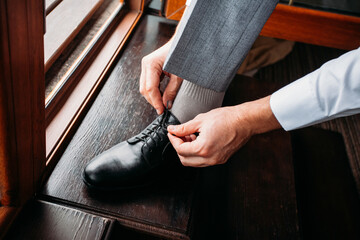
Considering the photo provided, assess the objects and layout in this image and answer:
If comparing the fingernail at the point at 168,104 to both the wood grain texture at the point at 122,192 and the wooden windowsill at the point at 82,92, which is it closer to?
the wood grain texture at the point at 122,192

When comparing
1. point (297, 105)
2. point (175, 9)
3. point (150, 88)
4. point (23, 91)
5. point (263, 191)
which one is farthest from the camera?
point (175, 9)

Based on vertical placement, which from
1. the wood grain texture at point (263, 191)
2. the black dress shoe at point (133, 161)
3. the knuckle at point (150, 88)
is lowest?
the wood grain texture at point (263, 191)

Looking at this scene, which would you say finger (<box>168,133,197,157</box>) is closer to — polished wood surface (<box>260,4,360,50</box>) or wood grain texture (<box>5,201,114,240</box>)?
wood grain texture (<box>5,201,114,240</box>)

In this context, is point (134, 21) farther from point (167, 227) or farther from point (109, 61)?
point (167, 227)

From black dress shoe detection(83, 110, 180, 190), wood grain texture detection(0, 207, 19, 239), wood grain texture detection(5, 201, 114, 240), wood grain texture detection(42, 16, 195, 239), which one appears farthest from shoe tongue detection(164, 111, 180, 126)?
wood grain texture detection(0, 207, 19, 239)

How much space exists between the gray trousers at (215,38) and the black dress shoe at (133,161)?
124 mm

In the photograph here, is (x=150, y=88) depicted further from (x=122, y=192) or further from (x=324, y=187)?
(x=324, y=187)

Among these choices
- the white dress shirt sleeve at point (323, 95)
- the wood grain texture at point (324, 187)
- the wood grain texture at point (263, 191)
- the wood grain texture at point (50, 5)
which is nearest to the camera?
the white dress shirt sleeve at point (323, 95)

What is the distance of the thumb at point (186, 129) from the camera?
1.92 ft

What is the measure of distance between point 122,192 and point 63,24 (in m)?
0.50

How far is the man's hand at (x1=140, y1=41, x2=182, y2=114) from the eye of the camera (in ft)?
2.14

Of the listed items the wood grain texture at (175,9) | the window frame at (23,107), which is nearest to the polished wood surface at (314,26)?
the wood grain texture at (175,9)

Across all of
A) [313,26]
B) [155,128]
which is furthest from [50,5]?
[313,26]

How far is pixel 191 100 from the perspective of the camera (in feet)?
2.19
